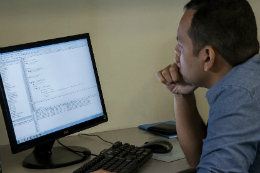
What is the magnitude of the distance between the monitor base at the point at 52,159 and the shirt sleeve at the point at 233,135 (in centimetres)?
55

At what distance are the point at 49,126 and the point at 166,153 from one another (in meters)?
0.46

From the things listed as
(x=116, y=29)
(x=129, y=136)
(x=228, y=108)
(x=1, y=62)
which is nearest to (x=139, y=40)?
(x=116, y=29)

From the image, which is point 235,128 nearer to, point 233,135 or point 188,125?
point 233,135

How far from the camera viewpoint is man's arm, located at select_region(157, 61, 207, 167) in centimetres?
152

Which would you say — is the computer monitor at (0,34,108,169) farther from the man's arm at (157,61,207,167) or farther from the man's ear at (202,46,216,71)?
the man's ear at (202,46,216,71)

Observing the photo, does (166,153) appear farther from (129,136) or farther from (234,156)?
(234,156)

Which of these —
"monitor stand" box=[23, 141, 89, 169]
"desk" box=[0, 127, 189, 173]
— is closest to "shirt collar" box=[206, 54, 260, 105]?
"desk" box=[0, 127, 189, 173]

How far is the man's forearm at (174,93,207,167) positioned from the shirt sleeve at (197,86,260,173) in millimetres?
428

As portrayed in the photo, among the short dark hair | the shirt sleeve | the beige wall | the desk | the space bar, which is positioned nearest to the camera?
the shirt sleeve

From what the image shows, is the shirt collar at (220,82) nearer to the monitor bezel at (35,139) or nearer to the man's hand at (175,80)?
the man's hand at (175,80)

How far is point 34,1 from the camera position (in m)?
1.69

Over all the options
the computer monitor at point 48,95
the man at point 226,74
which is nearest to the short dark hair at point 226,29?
the man at point 226,74

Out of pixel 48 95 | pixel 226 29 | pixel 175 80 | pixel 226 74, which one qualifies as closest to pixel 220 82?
pixel 226 74

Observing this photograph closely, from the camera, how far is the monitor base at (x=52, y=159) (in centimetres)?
139
